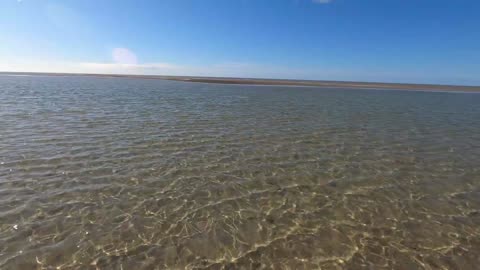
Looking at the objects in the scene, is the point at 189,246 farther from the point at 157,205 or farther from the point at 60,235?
the point at 60,235

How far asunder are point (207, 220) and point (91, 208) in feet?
12.4

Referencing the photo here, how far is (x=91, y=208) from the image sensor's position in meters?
7.79

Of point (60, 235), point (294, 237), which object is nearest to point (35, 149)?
point (60, 235)

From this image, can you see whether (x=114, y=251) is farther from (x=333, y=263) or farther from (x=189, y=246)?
(x=333, y=263)

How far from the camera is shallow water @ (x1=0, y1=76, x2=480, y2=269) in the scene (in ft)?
20.3

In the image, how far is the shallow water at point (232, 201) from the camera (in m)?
6.18

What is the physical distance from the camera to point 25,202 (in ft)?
25.8

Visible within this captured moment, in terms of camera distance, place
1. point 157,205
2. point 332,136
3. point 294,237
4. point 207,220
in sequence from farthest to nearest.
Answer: point 332,136 < point 157,205 < point 207,220 < point 294,237

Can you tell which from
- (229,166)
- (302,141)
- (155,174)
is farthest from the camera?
(302,141)

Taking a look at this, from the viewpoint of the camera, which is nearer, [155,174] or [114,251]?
[114,251]

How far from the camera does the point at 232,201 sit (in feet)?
28.4

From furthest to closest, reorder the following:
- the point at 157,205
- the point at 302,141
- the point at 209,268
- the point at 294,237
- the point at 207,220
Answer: the point at 302,141 < the point at 157,205 < the point at 207,220 < the point at 294,237 < the point at 209,268

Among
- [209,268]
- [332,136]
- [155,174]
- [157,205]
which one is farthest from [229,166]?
[332,136]

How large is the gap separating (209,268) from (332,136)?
14.2 metres
